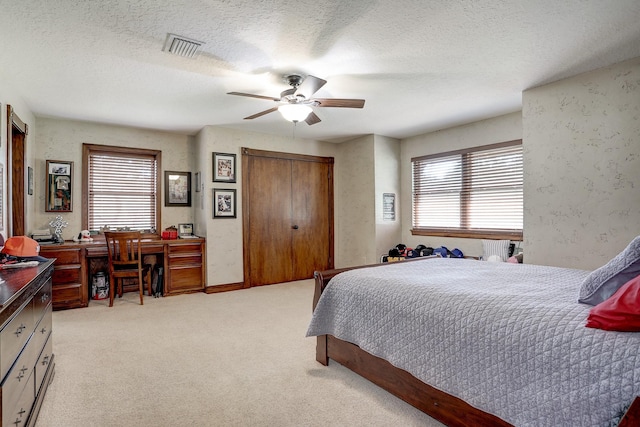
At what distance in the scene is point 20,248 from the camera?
2.23 meters

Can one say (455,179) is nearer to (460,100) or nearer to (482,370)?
(460,100)

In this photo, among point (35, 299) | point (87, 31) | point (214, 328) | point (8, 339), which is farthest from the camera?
point (214, 328)

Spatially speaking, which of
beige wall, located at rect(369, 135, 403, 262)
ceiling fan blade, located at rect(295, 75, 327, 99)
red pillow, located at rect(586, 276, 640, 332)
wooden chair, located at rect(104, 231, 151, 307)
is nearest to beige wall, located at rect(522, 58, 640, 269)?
red pillow, located at rect(586, 276, 640, 332)

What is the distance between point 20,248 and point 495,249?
4781mm

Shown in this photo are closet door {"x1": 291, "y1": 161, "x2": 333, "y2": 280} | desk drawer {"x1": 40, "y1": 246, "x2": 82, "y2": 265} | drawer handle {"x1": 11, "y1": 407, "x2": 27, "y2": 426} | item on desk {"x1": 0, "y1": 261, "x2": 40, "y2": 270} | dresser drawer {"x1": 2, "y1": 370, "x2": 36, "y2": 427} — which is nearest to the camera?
dresser drawer {"x1": 2, "y1": 370, "x2": 36, "y2": 427}

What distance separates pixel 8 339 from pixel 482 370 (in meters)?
Result: 2.01

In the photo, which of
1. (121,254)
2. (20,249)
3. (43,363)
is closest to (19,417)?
(43,363)

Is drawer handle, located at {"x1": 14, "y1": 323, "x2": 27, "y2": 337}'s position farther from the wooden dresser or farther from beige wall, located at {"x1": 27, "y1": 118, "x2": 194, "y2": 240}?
beige wall, located at {"x1": 27, "y1": 118, "x2": 194, "y2": 240}

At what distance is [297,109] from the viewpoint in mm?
3143

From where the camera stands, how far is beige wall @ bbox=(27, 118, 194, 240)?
4547 mm

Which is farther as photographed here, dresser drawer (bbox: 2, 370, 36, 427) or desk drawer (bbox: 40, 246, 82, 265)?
desk drawer (bbox: 40, 246, 82, 265)

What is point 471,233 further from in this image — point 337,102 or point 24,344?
point 24,344

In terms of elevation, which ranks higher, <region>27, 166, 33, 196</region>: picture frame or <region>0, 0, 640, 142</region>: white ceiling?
<region>0, 0, 640, 142</region>: white ceiling

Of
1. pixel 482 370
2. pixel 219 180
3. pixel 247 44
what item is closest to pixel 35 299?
pixel 247 44
